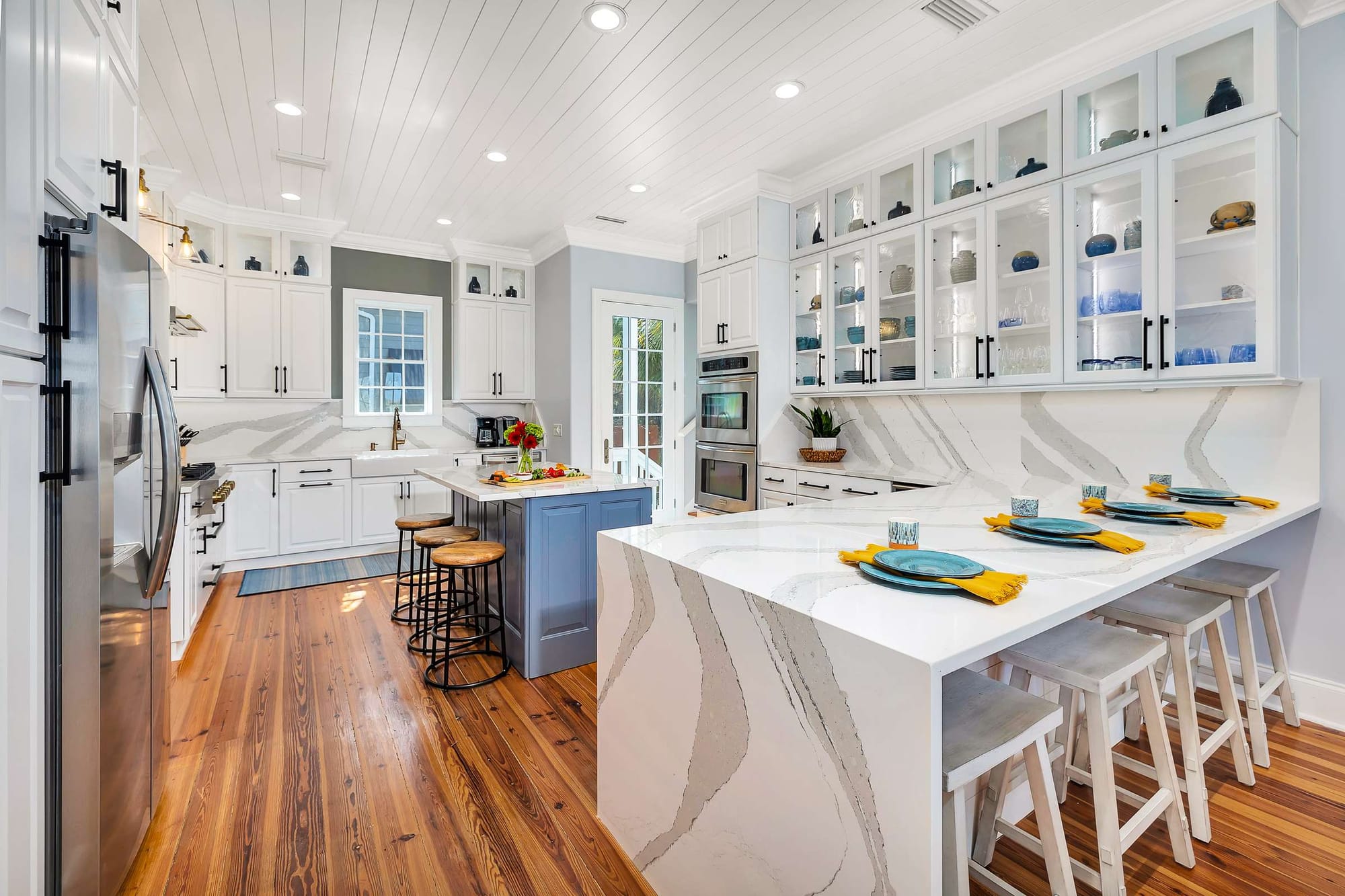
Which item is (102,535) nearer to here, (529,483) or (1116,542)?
(529,483)

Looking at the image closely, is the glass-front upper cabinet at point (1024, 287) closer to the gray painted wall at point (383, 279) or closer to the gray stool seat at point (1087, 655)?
the gray stool seat at point (1087, 655)

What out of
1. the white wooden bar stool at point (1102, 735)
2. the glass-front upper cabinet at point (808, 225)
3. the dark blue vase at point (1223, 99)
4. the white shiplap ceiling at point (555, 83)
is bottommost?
the white wooden bar stool at point (1102, 735)

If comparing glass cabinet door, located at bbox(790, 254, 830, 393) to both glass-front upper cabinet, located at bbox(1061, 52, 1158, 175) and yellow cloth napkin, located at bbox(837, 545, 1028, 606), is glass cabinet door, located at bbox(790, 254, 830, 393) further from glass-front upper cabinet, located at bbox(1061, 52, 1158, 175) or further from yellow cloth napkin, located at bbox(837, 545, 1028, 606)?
yellow cloth napkin, located at bbox(837, 545, 1028, 606)

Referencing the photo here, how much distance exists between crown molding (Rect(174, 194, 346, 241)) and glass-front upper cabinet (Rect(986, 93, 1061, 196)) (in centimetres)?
489

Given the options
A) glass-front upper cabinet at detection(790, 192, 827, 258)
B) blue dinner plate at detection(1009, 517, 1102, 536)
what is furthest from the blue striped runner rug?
blue dinner plate at detection(1009, 517, 1102, 536)

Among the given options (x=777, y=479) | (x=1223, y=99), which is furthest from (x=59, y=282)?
(x=1223, y=99)

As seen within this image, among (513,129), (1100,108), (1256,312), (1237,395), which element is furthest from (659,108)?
(1237,395)

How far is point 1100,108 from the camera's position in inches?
109

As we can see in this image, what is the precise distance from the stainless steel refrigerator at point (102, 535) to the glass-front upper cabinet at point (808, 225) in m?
3.49

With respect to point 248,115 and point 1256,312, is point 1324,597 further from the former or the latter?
point 248,115

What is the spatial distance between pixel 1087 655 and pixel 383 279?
5954 millimetres

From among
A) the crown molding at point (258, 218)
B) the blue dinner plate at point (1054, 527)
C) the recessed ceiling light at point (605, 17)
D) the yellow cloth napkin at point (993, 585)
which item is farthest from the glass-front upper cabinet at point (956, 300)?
the crown molding at point (258, 218)

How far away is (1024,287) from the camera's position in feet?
10.1

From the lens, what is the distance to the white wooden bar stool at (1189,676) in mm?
1757
